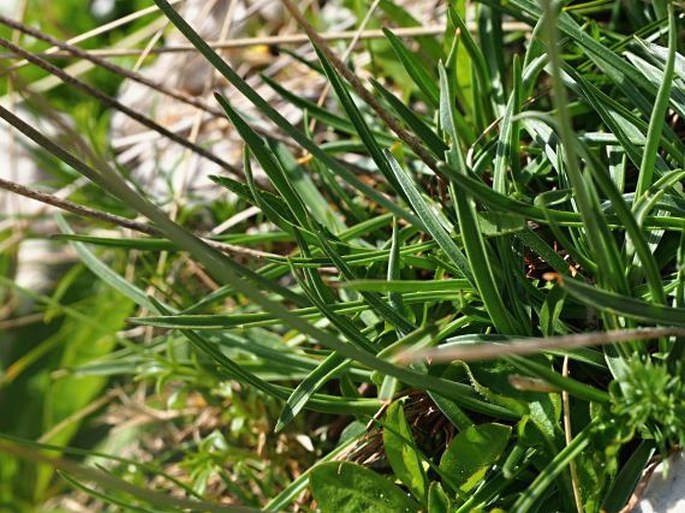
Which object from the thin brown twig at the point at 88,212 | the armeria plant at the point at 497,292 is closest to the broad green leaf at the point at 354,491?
the armeria plant at the point at 497,292

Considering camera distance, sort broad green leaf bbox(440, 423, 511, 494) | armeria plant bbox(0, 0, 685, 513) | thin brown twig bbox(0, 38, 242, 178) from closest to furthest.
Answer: armeria plant bbox(0, 0, 685, 513)
broad green leaf bbox(440, 423, 511, 494)
thin brown twig bbox(0, 38, 242, 178)

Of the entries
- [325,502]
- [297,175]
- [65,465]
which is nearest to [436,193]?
[297,175]

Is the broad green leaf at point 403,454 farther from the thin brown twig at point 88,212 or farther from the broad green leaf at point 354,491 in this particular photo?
the thin brown twig at point 88,212

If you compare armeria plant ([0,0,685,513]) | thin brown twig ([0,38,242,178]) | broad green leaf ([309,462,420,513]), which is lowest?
broad green leaf ([309,462,420,513])

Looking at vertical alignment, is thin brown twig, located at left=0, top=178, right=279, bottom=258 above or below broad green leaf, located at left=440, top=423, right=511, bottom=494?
above

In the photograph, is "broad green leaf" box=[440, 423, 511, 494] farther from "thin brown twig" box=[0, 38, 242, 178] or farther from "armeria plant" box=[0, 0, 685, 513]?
"thin brown twig" box=[0, 38, 242, 178]

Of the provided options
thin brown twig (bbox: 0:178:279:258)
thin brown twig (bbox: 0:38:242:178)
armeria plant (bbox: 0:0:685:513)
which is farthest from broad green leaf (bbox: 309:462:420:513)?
thin brown twig (bbox: 0:38:242:178)

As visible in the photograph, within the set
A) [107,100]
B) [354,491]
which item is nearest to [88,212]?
[107,100]
